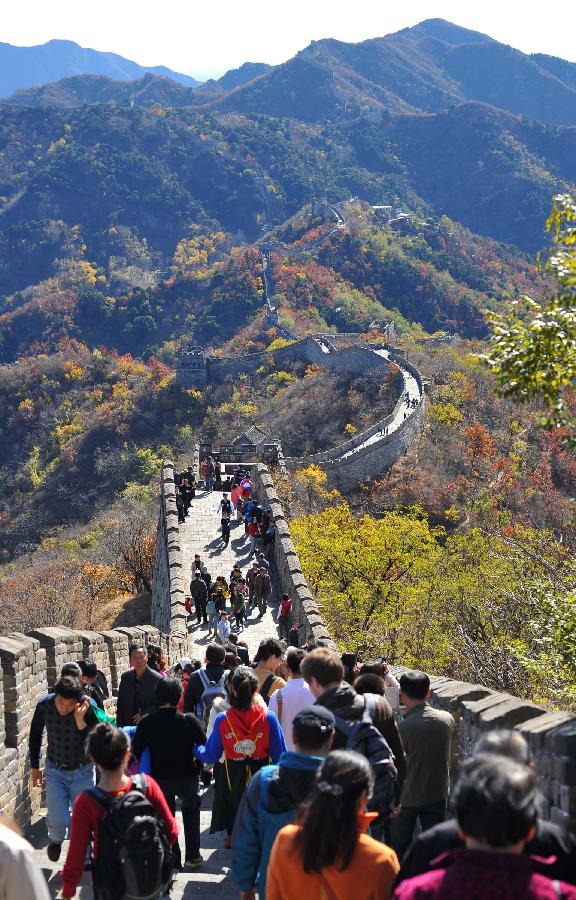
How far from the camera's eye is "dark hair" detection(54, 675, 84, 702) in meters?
7.77

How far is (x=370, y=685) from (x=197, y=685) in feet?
9.05

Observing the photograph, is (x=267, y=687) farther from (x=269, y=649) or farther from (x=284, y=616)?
(x=284, y=616)

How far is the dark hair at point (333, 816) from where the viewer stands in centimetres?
440

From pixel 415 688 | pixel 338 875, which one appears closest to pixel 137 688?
pixel 415 688

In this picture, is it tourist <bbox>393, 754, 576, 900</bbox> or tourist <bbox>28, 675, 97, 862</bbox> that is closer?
tourist <bbox>393, 754, 576, 900</bbox>

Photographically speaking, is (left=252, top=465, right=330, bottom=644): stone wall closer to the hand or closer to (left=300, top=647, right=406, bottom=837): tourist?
the hand

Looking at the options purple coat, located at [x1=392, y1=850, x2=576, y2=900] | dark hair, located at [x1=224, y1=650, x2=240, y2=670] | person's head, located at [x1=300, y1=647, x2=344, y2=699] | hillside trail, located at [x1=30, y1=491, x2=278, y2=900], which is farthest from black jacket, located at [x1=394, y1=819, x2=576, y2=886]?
dark hair, located at [x1=224, y1=650, x2=240, y2=670]

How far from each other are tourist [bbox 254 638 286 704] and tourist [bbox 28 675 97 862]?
5.06ft

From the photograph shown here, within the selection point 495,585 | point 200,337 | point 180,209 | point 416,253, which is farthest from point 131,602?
point 180,209

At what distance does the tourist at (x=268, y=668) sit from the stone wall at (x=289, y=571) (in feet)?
21.1

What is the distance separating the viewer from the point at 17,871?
4.21 meters

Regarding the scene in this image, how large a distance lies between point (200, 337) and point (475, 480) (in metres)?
68.6

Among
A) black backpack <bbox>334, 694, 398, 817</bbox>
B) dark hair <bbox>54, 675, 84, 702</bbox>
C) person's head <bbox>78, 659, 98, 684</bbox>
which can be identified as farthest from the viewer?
person's head <bbox>78, 659, 98, 684</bbox>

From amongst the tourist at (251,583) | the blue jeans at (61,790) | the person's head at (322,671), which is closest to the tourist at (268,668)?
the blue jeans at (61,790)
